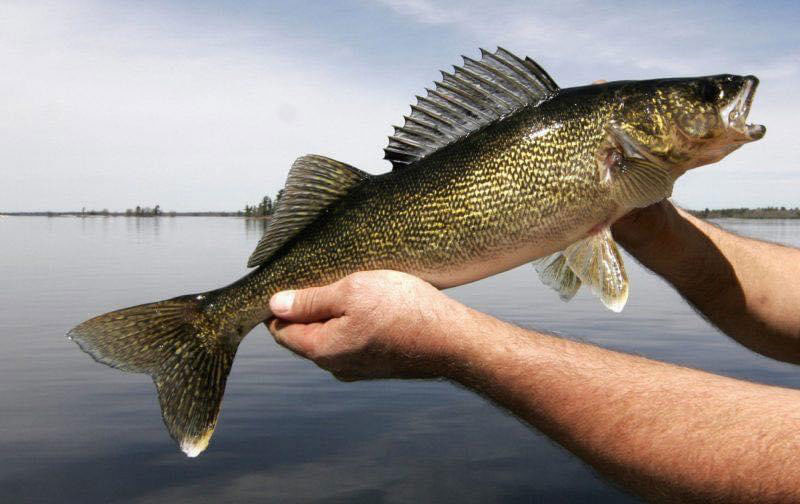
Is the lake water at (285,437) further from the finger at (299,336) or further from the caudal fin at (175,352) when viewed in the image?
the caudal fin at (175,352)

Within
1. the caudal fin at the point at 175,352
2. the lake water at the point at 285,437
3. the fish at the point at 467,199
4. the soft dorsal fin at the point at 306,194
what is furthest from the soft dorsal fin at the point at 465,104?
the lake water at the point at 285,437

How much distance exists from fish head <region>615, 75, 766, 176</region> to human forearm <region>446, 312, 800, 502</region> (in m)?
1.35

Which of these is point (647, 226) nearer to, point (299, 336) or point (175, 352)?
point (299, 336)

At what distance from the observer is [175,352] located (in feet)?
12.3

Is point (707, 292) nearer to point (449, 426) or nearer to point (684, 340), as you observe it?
point (449, 426)

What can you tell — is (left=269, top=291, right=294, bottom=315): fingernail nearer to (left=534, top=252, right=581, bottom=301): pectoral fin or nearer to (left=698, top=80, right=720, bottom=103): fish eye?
(left=534, top=252, right=581, bottom=301): pectoral fin

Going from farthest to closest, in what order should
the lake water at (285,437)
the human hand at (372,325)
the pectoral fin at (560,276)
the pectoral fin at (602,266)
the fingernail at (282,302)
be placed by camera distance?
the lake water at (285,437), the pectoral fin at (560,276), the pectoral fin at (602,266), the fingernail at (282,302), the human hand at (372,325)

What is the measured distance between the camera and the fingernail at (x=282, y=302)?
3576mm

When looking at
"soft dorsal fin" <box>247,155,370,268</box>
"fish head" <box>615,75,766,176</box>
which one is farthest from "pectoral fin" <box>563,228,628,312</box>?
"soft dorsal fin" <box>247,155,370,268</box>

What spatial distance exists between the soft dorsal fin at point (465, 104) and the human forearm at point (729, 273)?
1.12 meters

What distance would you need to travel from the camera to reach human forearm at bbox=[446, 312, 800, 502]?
2.31 m

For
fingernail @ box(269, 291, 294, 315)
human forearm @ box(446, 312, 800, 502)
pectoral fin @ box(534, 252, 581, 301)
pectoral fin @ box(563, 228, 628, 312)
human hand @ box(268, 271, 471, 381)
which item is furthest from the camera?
pectoral fin @ box(534, 252, 581, 301)

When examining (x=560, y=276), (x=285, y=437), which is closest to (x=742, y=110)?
(x=560, y=276)

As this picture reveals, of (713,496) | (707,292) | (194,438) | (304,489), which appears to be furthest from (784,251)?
(304,489)
